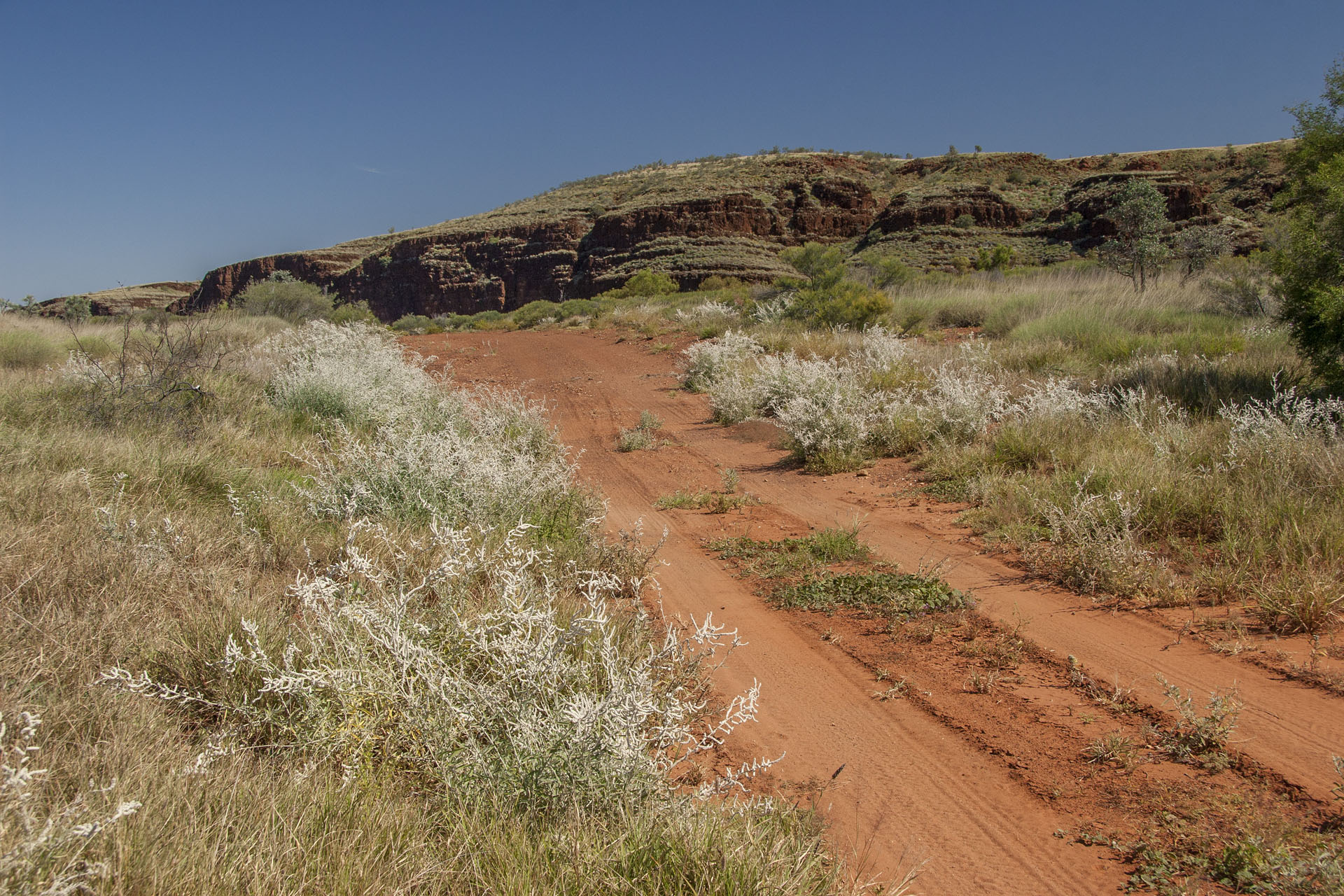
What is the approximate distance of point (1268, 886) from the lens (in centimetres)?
191

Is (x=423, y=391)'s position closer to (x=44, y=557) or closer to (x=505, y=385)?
(x=505, y=385)

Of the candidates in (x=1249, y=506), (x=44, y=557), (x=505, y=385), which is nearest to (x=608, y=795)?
(x=44, y=557)

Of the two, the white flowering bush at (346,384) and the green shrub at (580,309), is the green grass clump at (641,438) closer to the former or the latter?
the white flowering bush at (346,384)

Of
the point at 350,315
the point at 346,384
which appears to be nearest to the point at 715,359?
the point at 346,384

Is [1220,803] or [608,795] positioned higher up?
[608,795]

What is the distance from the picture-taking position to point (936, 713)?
3035 mm

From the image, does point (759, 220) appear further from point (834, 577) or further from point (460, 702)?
point (460, 702)

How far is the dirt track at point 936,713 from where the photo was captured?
89.2 inches

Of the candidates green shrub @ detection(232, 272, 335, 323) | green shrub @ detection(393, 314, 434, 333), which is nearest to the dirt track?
green shrub @ detection(232, 272, 335, 323)

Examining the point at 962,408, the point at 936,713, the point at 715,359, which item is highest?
the point at 715,359

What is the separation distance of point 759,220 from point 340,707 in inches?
2462

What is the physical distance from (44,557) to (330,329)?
12835 millimetres

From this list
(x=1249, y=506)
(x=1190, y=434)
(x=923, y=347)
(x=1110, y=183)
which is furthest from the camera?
(x=1110, y=183)

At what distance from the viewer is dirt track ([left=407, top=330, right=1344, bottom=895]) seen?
227 cm
